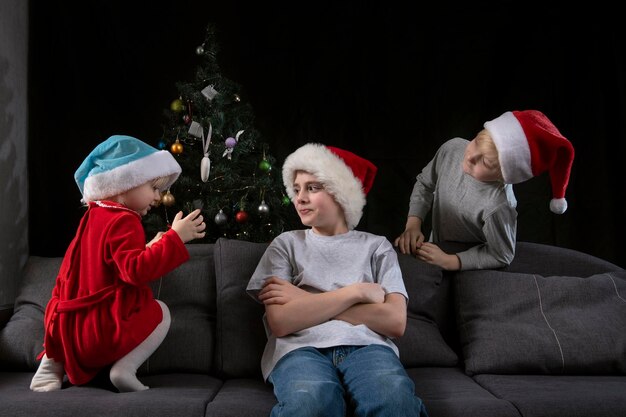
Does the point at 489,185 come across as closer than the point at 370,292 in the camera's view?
No

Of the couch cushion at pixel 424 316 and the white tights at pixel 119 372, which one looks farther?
the couch cushion at pixel 424 316

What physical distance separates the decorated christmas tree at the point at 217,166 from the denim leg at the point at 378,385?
4.50ft

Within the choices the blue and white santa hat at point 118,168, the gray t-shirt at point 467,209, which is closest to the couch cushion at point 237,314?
the blue and white santa hat at point 118,168

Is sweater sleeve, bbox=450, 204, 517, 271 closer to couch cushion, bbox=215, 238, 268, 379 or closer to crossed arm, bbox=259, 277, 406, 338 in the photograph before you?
crossed arm, bbox=259, 277, 406, 338

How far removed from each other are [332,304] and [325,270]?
186 mm

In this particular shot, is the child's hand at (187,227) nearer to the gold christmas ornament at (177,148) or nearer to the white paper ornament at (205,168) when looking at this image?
the white paper ornament at (205,168)

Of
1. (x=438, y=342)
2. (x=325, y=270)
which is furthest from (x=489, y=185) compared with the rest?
(x=325, y=270)

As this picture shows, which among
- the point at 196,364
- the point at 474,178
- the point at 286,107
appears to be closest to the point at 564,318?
the point at 474,178

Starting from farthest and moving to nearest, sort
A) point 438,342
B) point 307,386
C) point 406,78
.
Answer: point 406,78
point 438,342
point 307,386

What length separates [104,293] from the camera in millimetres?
2021

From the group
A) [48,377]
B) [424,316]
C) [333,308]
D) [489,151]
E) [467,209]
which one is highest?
[489,151]

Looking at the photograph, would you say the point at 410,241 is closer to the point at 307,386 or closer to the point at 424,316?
the point at 424,316

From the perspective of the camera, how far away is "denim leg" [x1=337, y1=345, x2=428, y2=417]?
1.76 metres

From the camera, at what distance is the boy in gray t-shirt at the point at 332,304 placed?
181 cm
